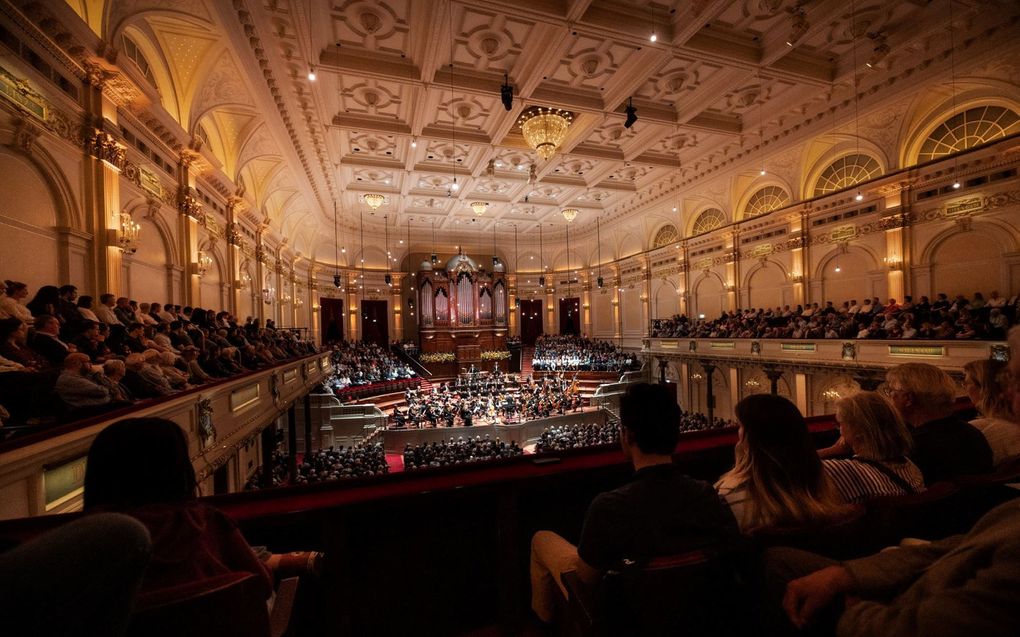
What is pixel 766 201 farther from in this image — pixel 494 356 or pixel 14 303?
pixel 14 303

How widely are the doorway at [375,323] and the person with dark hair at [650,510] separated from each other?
20880 mm

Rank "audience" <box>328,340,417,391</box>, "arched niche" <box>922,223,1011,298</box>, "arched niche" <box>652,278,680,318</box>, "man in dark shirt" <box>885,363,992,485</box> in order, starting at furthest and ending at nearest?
"arched niche" <box>652,278,680,318</box> < "audience" <box>328,340,417,391</box> < "arched niche" <box>922,223,1011,298</box> < "man in dark shirt" <box>885,363,992,485</box>

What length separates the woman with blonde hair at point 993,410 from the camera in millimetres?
2219

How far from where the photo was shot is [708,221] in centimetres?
1541

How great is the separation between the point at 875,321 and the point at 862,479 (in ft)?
33.0

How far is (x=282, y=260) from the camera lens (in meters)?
14.4

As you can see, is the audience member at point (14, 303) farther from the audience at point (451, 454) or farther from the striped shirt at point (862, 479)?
the striped shirt at point (862, 479)

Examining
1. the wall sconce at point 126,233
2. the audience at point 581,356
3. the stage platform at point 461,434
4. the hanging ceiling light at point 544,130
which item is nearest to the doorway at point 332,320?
the audience at point 581,356

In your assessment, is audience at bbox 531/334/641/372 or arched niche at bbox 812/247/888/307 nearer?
arched niche at bbox 812/247/888/307

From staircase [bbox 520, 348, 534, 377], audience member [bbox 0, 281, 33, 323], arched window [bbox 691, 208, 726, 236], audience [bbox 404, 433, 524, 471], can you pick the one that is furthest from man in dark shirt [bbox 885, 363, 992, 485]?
staircase [bbox 520, 348, 534, 377]

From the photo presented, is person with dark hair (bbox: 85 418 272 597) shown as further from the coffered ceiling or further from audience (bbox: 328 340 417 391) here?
audience (bbox: 328 340 417 391)

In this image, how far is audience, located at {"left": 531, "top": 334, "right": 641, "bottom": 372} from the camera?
1720 cm

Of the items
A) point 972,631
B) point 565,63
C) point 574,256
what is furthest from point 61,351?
point 574,256

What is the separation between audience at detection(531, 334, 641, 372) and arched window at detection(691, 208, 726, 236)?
5.64 meters
